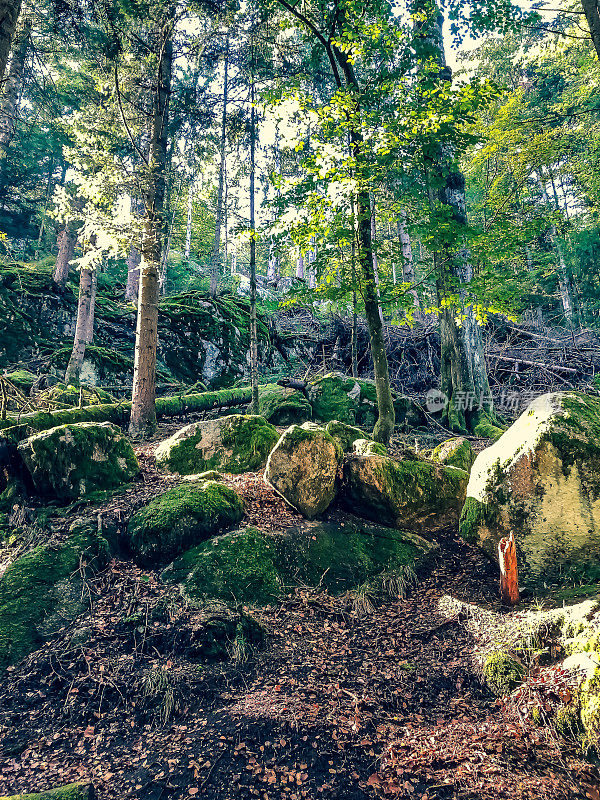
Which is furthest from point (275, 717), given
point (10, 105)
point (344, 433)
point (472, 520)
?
point (10, 105)

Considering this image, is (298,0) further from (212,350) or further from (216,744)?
(216,744)

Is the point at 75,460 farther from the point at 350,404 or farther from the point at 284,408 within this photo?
the point at 350,404

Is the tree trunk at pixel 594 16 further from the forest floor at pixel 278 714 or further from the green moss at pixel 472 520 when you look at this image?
the forest floor at pixel 278 714

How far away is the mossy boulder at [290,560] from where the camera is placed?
160 inches

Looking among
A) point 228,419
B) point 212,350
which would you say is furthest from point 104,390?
point 228,419

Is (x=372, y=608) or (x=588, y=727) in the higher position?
(x=372, y=608)

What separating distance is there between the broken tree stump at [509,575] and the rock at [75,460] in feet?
15.6

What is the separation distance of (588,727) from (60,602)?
4293 millimetres

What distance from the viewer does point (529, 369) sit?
492 inches

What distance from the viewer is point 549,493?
13.3 feet

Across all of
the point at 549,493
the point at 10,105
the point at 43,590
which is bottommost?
the point at 43,590

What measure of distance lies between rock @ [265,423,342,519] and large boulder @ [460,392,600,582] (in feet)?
6.29

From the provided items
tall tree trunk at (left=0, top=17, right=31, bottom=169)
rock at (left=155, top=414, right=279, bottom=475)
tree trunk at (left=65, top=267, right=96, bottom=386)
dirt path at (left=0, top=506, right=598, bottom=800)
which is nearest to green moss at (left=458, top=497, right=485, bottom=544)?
dirt path at (left=0, top=506, right=598, bottom=800)

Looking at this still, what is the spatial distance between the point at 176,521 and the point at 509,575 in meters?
3.59
